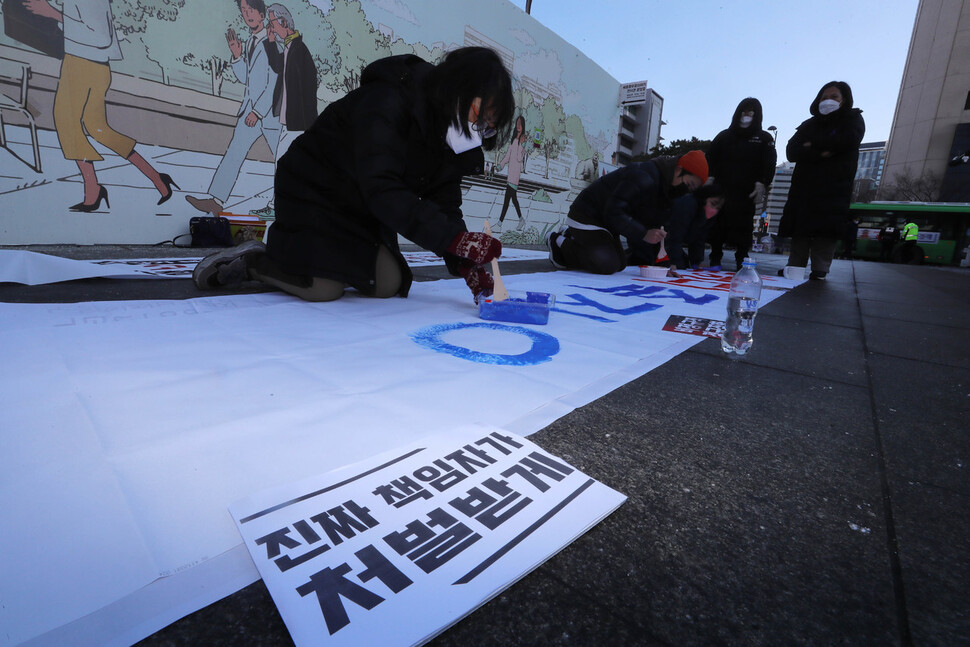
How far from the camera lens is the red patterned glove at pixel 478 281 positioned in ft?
5.87

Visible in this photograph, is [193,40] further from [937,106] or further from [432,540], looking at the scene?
[937,106]

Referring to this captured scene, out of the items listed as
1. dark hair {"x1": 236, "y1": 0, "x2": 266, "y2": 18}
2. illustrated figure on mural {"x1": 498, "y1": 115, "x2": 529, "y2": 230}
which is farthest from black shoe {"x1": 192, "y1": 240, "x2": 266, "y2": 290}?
illustrated figure on mural {"x1": 498, "y1": 115, "x2": 529, "y2": 230}

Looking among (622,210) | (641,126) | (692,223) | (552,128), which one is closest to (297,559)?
(622,210)

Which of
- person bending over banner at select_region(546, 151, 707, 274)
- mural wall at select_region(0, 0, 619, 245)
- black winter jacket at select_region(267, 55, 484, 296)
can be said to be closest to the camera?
black winter jacket at select_region(267, 55, 484, 296)

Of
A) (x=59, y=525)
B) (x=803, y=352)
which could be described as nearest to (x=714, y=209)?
(x=803, y=352)

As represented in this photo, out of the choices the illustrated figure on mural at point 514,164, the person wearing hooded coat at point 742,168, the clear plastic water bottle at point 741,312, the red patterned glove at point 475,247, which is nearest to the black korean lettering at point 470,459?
the red patterned glove at point 475,247

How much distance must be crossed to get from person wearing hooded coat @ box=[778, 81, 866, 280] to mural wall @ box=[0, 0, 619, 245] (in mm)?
4064

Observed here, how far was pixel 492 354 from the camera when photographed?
4.10 ft

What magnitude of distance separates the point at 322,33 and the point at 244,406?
469cm

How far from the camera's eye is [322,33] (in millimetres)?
4355

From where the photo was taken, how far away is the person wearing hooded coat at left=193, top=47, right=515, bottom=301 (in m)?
1.42

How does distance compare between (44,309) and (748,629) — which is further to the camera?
(44,309)

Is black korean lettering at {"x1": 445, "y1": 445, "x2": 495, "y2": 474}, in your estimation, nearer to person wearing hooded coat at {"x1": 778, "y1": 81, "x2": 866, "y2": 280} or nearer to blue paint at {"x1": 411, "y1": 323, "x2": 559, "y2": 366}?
blue paint at {"x1": 411, "y1": 323, "x2": 559, "y2": 366}

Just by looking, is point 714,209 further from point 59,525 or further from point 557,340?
Answer: point 59,525
